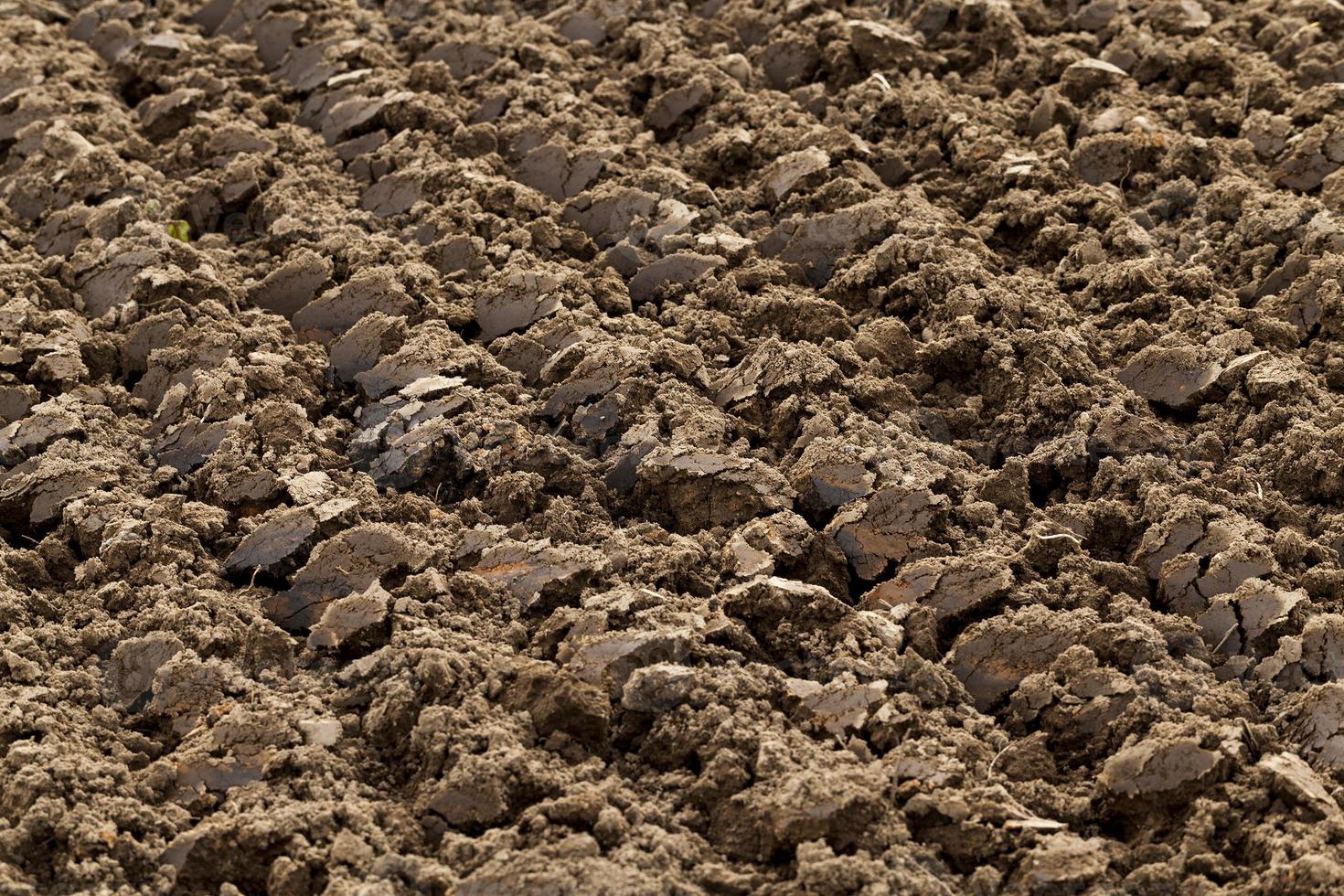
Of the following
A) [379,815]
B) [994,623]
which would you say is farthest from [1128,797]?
[379,815]

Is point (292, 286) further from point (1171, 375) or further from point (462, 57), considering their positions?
point (1171, 375)

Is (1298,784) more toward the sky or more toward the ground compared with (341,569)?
more toward the sky

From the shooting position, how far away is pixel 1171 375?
4.73 metres

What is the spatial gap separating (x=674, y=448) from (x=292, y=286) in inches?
60.7

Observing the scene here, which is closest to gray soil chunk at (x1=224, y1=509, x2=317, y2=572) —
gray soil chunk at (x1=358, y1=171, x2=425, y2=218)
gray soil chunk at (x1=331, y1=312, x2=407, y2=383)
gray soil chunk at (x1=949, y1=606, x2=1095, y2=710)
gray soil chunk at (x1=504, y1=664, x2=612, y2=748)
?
gray soil chunk at (x1=331, y1=312, x2=407, y2=383)

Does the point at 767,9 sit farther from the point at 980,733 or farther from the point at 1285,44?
the point at 980,733

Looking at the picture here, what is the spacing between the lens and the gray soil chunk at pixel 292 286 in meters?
5.21

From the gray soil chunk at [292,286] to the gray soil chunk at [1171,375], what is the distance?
2.54m

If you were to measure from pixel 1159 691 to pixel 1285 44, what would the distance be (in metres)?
3.36

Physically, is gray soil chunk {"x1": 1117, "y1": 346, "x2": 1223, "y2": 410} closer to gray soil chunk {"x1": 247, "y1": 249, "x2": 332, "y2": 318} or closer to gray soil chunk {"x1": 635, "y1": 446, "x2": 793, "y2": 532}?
gray soil chunk {"x1": 635, "y1": 446, "x2": 793, "y2": 532}

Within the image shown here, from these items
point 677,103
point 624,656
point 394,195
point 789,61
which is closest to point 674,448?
point 624,656

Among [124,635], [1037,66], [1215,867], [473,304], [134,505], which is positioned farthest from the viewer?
[1037,66]

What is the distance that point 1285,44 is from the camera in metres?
6.12

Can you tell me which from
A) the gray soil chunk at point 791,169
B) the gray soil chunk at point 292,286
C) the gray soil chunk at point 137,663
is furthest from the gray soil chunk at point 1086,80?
the gray soil chunk at point 137,663
